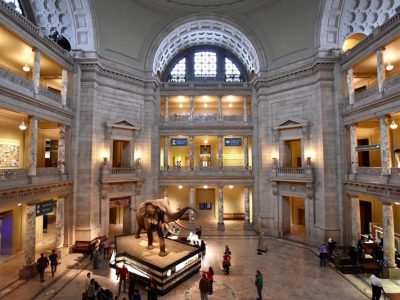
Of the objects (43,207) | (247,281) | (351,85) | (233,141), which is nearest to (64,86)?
(43,207)

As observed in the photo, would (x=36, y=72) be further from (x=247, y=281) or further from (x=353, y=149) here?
(x=353, y=149)

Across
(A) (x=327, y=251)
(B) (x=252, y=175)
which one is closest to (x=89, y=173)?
(B) (x=252, y=175)

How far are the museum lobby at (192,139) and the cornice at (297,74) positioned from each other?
11 centimetres

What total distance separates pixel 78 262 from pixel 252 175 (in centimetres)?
1503

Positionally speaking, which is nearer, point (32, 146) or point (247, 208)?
point (32, 146)

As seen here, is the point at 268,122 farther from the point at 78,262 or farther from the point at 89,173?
the point at 78,262

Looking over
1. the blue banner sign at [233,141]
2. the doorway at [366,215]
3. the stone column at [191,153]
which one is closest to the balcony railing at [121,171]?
the stone column at [191,153]

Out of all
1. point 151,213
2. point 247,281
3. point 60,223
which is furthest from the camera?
point 60,223

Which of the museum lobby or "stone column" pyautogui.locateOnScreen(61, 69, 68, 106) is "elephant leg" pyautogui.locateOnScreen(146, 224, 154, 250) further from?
"stone column" pyautogui.locateOnScreen(61, 69, 68, 106)

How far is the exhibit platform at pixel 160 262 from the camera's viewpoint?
443 inches

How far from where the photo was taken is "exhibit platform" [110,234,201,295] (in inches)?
443

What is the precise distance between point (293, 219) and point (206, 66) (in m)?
18.3

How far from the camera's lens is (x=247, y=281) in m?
12.7

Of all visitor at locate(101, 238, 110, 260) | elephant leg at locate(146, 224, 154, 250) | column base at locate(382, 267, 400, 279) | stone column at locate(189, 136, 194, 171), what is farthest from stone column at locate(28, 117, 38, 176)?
column base at locate(382, 267, 400, 279)
